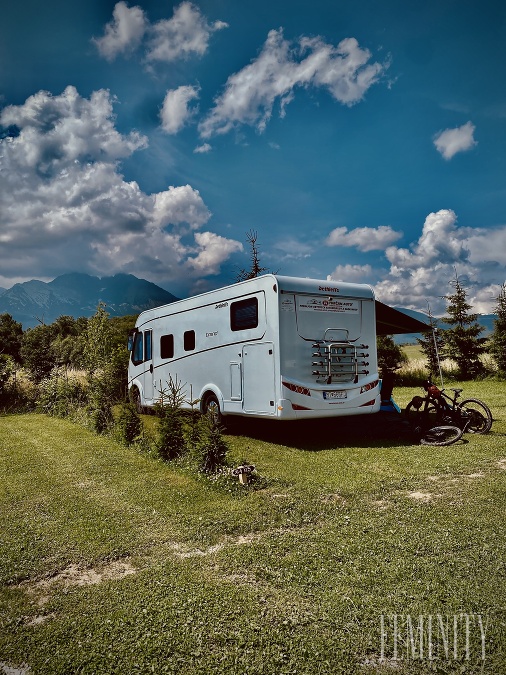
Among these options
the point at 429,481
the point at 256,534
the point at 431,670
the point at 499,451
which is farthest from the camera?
the point at 499,451

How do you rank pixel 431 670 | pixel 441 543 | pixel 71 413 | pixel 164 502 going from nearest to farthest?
pixel 431 670 → pixel 441 543 → pixel 164 502 → pixel 71 413

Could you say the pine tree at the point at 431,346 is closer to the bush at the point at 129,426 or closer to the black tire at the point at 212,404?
the black tire at the point at 212,404

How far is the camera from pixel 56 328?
2120 inches

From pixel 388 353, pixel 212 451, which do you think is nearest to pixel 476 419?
pixel 212 451

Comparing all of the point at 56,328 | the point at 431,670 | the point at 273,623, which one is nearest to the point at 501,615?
the point at 431,670

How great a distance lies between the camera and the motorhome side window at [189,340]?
35.2ft

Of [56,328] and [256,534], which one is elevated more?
[56,328]

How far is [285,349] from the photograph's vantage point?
8.34 metres

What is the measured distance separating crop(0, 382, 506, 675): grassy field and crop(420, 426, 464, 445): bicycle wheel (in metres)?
1.41

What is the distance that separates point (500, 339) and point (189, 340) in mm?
17975

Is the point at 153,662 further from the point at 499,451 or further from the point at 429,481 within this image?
the point at 499,451

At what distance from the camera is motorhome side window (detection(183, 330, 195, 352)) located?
10.7m

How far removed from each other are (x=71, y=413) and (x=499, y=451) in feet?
35.7

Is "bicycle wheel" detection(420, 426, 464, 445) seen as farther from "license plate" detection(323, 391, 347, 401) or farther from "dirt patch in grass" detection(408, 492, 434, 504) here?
"dirt patch in grass" detection(408, 492, 434, 504)
